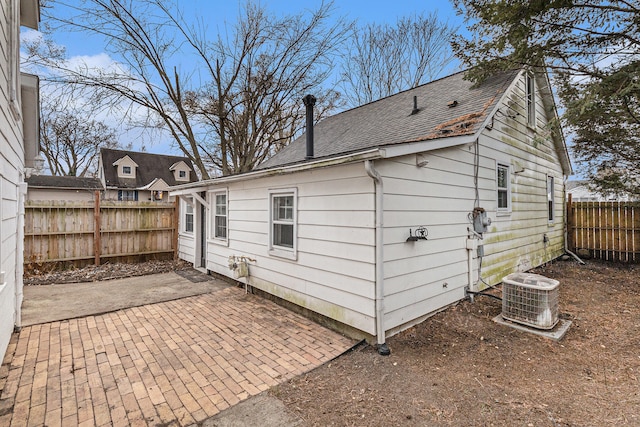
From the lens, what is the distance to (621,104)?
6.33 metres

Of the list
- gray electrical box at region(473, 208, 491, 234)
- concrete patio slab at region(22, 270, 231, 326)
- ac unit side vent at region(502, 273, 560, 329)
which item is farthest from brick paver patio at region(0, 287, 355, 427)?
gray electrical box at region(473, 208, 491, 234)

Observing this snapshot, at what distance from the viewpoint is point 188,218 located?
364 inches

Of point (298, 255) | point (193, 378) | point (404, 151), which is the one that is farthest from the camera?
point (298, 255)

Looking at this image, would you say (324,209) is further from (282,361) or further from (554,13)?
(554,13)

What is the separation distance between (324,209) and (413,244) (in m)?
1.36

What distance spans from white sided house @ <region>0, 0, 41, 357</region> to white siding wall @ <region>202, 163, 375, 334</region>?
Result: 337 cm

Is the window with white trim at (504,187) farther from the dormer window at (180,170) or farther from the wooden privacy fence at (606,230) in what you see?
the dormer window at (180,170)

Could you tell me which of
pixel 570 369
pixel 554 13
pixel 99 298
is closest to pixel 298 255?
pixel 570 369

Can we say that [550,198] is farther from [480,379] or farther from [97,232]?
[97,232]

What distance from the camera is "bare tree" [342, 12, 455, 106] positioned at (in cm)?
1433

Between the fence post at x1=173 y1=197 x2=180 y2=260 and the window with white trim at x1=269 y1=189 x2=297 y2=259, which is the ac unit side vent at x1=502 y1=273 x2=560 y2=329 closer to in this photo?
the window with white trim at x1=269 y1=189 x2=297 y2=259

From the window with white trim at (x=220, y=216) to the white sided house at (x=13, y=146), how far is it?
3.50 m

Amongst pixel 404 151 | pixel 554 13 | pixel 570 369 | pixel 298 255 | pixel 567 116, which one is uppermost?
pixel 554 13

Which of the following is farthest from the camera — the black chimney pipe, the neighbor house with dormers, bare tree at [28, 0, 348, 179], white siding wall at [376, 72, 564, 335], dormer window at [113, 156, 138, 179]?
dormer window at [113, 156, 138, 179]
